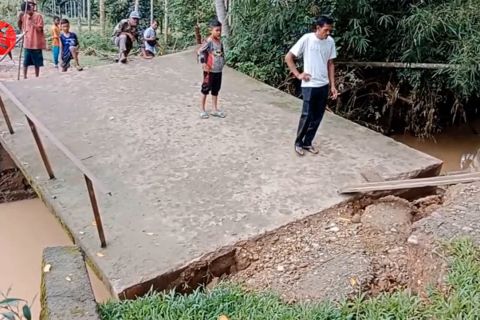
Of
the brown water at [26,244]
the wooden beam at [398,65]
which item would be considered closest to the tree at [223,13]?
the wooden beam at [398,65]

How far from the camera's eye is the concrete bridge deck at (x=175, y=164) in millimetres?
3809

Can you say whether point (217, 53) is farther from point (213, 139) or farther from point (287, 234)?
point (287, 234)

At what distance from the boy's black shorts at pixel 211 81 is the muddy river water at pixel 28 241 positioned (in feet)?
6.71

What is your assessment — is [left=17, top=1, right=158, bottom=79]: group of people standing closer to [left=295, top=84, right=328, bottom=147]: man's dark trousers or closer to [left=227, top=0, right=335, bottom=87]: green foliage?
[left=227, top=0, right=335, bottom=87]: green foliage

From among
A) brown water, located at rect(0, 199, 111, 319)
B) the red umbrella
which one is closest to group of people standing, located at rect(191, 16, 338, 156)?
brown water, located at rect(0, 199, 111, 319)

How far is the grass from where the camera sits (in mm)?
2805

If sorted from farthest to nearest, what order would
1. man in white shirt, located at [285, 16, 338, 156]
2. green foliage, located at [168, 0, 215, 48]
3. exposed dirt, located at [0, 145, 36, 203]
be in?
green foliage, located at [168, 0, 215, 48] → exposed dirt, located at [0, 145, 36, 203] → man in white shirt, located at [285, 16, 338, 156]

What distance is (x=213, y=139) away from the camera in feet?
17.8

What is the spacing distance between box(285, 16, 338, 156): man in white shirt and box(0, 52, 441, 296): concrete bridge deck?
46 cm

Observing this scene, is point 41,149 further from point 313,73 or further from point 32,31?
point 32,31

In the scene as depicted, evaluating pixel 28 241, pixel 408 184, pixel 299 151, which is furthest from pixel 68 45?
pixel 408 184

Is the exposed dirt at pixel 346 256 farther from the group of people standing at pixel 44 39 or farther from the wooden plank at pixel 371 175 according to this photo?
the group of people standing at pixel 44 39

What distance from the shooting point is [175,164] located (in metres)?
4.90

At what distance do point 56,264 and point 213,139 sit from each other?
2.70m
